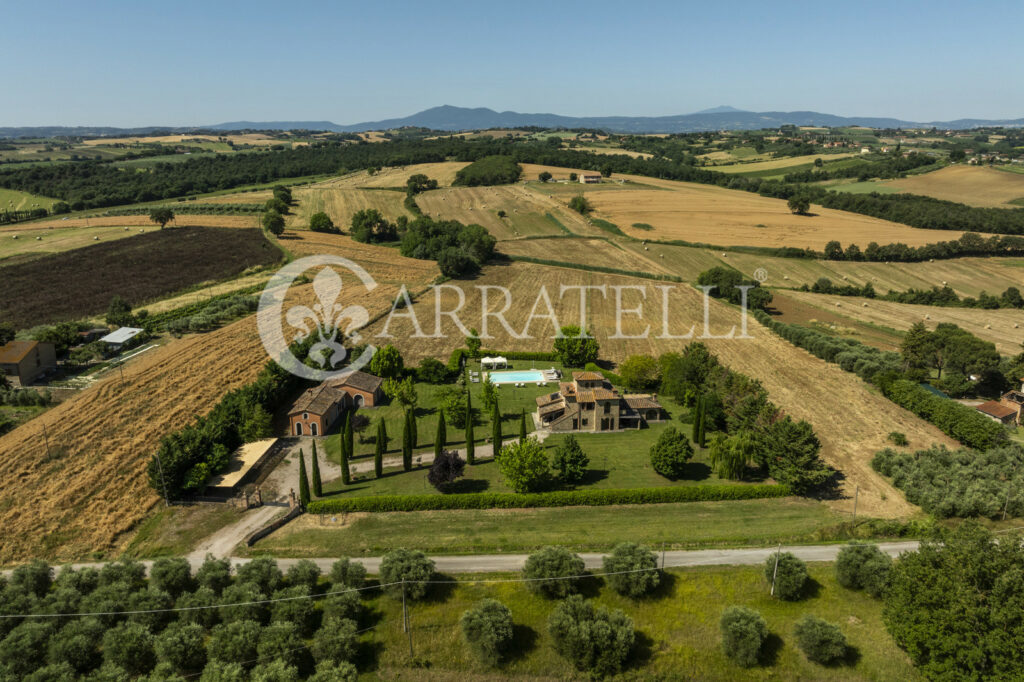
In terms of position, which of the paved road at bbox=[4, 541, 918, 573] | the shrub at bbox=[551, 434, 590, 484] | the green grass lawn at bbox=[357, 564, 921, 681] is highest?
the shrub at bbox=[551, 434, 590, 484]

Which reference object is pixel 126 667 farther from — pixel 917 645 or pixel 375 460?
pixel 917 645

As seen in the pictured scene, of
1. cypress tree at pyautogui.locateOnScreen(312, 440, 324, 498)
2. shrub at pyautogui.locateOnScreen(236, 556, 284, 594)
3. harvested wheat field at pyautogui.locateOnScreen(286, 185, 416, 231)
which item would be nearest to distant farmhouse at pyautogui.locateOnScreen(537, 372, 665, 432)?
cypress tree at pyautogui.locateOnScreen(312, 440, 324, 498)

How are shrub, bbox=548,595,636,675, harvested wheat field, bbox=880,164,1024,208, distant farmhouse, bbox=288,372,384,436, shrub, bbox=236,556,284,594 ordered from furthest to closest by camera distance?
harvested wheat field, bbox=880,164,1024,208 < distant farmhouse, bbox=288,372,384,436 < shrub, bbox=236,556,284,594 < shrub, bbox=548,595,636,675

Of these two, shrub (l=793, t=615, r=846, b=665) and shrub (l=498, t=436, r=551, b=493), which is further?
shrub (l=498, t=436, r=551, b=493)

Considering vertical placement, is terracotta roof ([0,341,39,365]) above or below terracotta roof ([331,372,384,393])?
above

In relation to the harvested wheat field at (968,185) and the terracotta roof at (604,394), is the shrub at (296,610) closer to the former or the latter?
the terracotta roof at (604,394)

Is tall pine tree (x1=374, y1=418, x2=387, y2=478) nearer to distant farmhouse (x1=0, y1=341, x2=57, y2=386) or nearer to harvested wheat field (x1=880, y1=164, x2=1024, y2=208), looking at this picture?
distant farmhouse (x1=0, y1=341, x2=57, y2=386)
